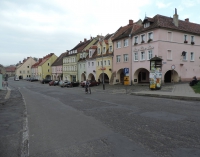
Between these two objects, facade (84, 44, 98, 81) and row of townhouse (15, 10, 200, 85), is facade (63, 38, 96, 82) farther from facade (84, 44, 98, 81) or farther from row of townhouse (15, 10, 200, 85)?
row of townhouse (15, 10, 200, 85)

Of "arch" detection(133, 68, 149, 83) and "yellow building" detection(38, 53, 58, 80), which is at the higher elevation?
"yellow building" detection(38, 53, 58, 80)

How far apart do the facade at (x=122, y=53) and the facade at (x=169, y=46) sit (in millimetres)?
1448

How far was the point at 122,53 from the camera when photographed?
36938mm

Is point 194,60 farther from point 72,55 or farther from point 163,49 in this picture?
point 72,55

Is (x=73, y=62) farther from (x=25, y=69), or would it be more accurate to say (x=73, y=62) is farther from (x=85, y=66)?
(x=25, y=69)

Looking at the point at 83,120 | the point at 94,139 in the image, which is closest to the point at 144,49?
the point at 83,120

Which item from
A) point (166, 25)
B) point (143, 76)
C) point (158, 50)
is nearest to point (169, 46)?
point (158, 50)

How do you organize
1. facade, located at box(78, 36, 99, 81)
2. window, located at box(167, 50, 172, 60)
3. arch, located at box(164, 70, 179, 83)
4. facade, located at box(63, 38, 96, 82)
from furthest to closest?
1. facade, located at box(63, 38, 96, 82)
2. facade, located at box(78, 36, 99, 81)
3. arch, located at box(164, 70, 179, 83)
4. window, located at box(167, 50, 172, 60)

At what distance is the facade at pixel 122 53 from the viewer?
35.3 metres

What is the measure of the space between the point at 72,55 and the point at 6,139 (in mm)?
54613

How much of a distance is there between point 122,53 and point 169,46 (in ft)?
31.8

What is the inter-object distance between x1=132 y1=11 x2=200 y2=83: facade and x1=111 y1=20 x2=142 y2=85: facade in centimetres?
145

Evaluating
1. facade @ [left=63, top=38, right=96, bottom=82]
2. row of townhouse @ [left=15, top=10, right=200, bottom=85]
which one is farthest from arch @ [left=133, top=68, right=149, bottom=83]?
facade @ [left=63, top=38, right=96, bottom=82]

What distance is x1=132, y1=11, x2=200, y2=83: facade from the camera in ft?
Answer: 96.0
